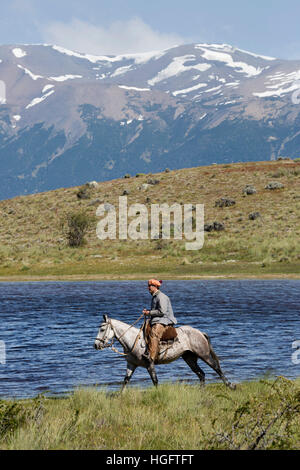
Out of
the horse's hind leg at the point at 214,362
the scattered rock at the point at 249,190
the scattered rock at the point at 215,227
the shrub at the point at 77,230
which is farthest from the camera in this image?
the scattered rock at the point at 249,190

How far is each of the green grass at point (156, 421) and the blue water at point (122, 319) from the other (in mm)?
819

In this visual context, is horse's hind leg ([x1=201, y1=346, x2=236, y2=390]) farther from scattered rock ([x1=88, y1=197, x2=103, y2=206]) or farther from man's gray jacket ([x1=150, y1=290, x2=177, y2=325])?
scattered rock ([x1=88, y1=197, x2=103, y2=206])

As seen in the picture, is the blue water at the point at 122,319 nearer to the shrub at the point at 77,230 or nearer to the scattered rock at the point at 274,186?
the shrub at the point at 77,230

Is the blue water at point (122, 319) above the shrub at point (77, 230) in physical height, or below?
below

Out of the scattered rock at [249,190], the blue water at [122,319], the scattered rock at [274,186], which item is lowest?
the blue water at [122,319]

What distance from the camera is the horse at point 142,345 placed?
14.2 metres

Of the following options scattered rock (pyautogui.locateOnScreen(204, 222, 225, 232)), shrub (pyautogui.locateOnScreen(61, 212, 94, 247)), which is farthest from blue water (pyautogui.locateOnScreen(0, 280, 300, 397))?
scattered rock (pyautogui.locateOnScreen(204, 222, 225, 232))

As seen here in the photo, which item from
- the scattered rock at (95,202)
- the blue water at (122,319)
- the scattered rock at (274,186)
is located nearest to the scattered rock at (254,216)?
the scattered rock at (274,186)

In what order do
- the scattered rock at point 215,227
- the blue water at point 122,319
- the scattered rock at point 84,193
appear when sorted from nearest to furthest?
the blue water at point 122,319, the scattered rock at point 215,227, the scattered rock at point 84,193

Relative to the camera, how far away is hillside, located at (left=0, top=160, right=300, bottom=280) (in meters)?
55.9

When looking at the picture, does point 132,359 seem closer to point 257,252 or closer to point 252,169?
point 257,252

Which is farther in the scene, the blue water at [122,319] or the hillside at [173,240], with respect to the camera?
the hillside at [173,240]

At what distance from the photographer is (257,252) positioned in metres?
57.9

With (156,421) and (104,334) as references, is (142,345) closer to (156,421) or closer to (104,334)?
(104,334)
